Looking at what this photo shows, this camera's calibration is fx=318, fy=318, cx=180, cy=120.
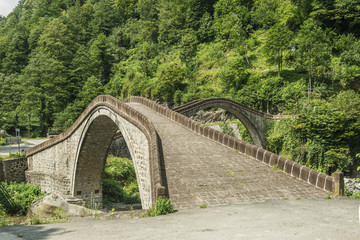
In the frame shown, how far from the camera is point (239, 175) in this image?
9180 mm

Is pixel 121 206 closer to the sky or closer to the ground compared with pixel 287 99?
closer to the ground

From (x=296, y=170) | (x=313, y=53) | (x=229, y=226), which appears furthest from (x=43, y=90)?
(x=229, y=226)

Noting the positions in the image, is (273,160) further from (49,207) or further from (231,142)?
(49,207)

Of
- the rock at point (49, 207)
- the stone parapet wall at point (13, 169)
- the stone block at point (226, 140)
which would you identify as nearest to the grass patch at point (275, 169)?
the stone block at point (226, 140)

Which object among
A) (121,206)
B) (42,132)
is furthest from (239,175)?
(42,132)

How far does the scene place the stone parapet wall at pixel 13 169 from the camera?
23.7 metres

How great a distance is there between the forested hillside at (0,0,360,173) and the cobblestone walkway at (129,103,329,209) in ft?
49.6

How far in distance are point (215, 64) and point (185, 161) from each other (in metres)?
33.5

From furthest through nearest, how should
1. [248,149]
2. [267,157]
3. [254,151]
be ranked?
1. [248,149]
2. [254,151]
3. [267,157]

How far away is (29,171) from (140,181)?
16555 millimetres

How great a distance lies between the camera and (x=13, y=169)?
24.3 m

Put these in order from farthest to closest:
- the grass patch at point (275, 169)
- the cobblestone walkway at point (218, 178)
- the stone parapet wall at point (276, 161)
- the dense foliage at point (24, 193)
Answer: the dense foliage at point (24, 193), the grass patch at point (275, 169), the stone parapet wall at point (276, 161), the cobblestone walkway at point (218, 178)

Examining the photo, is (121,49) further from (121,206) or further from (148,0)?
(121,206)

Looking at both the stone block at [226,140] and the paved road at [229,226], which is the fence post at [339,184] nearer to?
the paved road at [229,226]
